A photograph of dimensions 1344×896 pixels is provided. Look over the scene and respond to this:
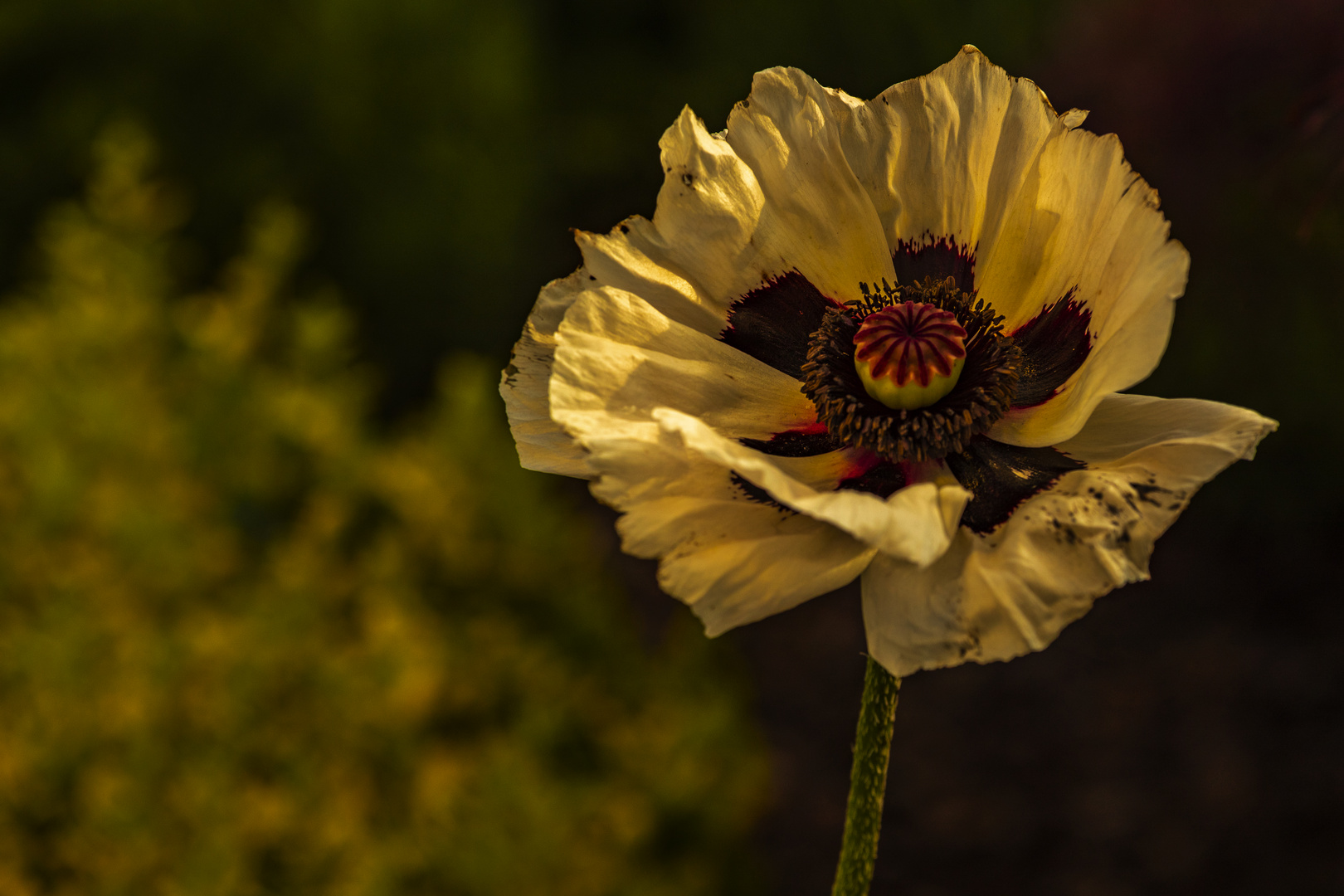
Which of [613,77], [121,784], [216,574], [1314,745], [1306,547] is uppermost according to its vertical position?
[613,77]

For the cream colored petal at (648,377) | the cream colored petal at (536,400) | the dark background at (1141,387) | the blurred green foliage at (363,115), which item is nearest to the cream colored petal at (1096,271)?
the cream colored petal at (648,377)

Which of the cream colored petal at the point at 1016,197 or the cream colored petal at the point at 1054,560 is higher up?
the cream colored petal at the point at 1016,197

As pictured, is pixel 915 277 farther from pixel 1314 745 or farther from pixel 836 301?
pixel 1314 745

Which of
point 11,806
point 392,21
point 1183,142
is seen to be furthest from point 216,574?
point 1183,142

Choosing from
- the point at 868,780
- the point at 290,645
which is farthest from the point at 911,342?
the point at 290,645

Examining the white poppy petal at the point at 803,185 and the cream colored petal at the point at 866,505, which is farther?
the white poppy petal at the point at 803,185

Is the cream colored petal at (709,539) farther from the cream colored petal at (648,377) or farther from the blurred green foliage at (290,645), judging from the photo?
the blurred green foliage at (290,645)

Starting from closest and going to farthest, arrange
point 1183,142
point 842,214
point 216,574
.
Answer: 1. point 842,214
2. point 216,574
3. point 1183,142
